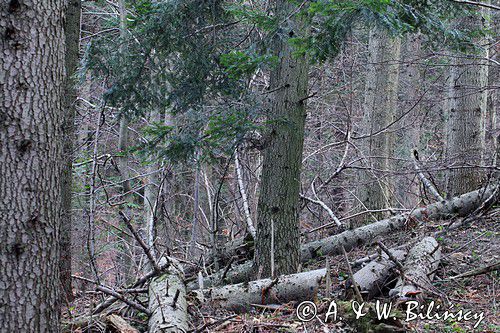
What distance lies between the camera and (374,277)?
228 inches

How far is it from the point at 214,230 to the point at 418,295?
11.9 ft

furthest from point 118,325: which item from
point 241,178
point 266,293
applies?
point 241,178

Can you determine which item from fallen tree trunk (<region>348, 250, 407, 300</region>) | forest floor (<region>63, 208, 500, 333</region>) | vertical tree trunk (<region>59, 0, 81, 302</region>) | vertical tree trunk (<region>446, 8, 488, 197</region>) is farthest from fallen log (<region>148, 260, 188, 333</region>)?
vertical tree trunk (<region>446, 8, 488, 197</region>)

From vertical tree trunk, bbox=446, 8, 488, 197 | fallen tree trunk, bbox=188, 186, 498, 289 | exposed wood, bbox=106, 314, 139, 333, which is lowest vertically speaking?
exposed wood, bbox=106, 314, 139, 333

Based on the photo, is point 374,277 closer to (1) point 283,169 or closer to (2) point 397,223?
(1) point 283,169

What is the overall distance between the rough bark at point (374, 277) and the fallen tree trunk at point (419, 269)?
0.20 meters

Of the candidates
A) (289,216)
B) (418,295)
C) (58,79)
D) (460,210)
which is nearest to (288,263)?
(289,216)

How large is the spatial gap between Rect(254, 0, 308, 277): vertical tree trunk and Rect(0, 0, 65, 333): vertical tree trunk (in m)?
3.50

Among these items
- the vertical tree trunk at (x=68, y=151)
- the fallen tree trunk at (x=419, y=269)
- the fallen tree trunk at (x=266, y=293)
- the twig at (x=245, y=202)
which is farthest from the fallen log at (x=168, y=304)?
the twig at (x=245, y=202)

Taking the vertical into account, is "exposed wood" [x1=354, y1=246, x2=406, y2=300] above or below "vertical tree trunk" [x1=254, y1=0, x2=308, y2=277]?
below

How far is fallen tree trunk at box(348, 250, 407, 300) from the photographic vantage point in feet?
18.7

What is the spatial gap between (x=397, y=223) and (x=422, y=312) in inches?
158

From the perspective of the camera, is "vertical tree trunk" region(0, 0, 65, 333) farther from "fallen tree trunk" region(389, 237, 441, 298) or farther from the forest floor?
"fallen tree trunk" region(389, 237, 441, 298)

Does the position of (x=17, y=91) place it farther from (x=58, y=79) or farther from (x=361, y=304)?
(x=361, y=304)
